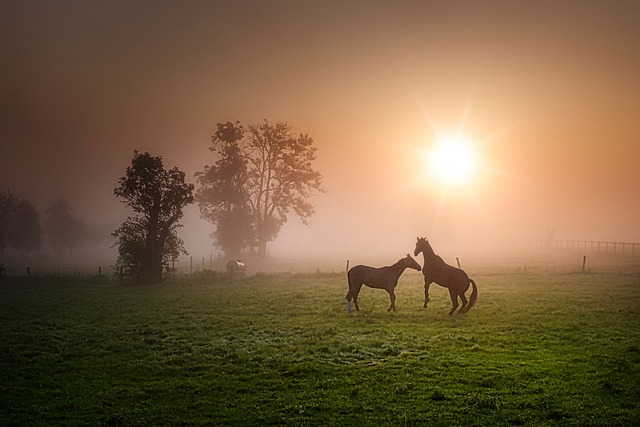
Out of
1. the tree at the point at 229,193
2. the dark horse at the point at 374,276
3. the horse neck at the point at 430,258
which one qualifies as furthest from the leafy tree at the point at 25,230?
the horse neck at the point at 430,258

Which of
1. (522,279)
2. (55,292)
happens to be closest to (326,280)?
(522,279)

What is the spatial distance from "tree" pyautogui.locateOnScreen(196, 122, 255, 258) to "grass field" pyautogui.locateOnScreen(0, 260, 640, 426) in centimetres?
3834

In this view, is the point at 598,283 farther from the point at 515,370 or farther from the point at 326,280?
the point at 515,370

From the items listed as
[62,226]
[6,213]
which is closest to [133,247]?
[6,213]

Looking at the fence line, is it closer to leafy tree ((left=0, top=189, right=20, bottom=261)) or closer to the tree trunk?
the tree trunk

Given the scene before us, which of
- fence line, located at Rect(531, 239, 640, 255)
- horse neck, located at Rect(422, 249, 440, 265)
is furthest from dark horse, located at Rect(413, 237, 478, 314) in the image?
fence line, located at Rect(531, 239, 640, 255)

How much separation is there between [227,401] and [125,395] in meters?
3.19

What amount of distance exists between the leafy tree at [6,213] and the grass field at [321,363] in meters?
66.0

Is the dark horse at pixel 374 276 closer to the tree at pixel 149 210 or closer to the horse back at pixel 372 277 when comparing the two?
the horse back at pixel 372 277

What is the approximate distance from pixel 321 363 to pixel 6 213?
92.7 metres

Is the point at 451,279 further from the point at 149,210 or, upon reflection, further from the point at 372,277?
the point at 149,210

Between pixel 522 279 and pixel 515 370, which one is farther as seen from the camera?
pixel 522 279

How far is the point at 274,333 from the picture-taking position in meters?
20.4

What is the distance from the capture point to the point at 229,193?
6850 cm
